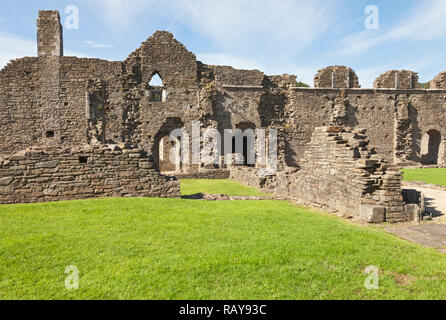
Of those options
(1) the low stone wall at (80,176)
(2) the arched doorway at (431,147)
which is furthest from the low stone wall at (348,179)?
(2) the arched doorway at (431,147)

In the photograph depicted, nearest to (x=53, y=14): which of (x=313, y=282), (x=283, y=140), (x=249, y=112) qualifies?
(x=249, y=112)

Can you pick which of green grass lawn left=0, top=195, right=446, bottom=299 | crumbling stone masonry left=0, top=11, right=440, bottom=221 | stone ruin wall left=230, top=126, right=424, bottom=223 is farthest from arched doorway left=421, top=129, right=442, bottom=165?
green grass lawn left=0, top=195, right=446, bottom=299

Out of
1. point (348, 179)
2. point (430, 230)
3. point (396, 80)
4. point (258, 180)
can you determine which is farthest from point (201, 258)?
point (396, 80)

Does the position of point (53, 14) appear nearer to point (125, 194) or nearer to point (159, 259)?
point (125, 194)

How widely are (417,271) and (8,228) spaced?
699 centimetres

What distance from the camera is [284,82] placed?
912 inches

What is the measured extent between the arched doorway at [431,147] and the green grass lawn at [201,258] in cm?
2615

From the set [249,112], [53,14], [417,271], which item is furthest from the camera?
[249,112]

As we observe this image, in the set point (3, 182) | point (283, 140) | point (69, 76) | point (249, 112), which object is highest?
point (69, 76)

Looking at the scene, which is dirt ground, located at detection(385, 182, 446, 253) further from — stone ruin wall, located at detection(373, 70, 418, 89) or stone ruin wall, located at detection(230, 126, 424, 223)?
stone ruin wall, located at detection(373, 70, 418, 89)

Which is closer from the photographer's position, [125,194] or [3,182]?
[3,182]

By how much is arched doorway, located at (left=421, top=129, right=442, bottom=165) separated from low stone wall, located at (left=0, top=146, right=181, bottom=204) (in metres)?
27.1

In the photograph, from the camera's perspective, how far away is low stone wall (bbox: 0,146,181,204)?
25.7 feet

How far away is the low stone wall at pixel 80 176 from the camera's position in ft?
25.7
